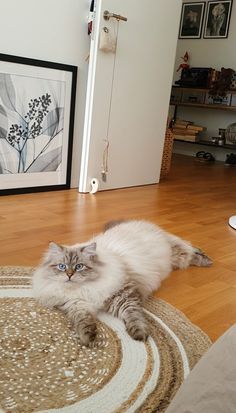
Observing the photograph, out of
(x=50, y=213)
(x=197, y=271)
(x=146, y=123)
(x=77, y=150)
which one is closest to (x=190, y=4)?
(x=146, y=123)

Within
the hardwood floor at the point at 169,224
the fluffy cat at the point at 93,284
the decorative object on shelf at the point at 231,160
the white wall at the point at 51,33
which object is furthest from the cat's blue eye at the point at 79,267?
the decorative object on shelf at the point at 231,160

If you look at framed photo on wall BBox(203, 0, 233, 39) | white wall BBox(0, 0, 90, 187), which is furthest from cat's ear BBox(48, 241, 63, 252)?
framed photo on wall BBox(203, 0, 233, 39)

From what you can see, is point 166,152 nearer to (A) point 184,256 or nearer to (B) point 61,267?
(A) point 184,256

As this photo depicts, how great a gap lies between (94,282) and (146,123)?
246 cm

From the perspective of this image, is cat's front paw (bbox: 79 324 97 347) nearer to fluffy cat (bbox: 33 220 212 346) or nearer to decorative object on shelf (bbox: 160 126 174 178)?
fluffy cat (bbox: 33 220 212 346)

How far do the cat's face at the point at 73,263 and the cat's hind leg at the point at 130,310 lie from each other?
0.11 metres

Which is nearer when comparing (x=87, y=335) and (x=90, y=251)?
(x=87, y=335)

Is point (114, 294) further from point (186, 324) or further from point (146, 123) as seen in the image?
point (146, 123)

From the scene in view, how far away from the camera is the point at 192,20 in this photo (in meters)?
5.92

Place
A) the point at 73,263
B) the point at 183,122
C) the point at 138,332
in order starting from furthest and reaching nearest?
the point at 183,122, the point at 73,263, the point at 138,332

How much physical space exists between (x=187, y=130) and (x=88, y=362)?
504cm

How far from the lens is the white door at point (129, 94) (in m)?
3.09

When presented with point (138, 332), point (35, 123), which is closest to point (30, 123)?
point (35, 123)

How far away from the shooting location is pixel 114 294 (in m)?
1.42
